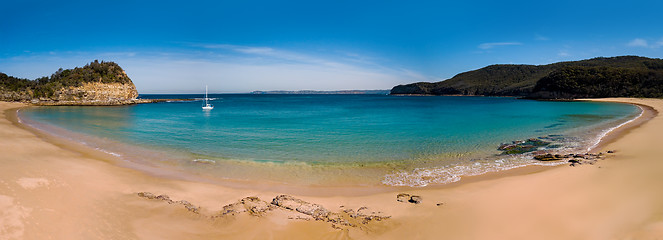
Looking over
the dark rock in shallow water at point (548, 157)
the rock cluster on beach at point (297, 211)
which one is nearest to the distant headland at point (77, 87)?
the rock cluster on beach at point (297, 211)

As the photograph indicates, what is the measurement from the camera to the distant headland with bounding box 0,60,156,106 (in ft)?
200

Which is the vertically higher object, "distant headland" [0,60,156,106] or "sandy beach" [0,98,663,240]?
"distant headland" [0,60,156,106]

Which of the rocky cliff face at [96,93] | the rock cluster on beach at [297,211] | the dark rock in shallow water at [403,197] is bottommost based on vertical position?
the rock cluster on beach at [297,211]

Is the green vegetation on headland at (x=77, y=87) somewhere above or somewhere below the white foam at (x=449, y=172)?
above

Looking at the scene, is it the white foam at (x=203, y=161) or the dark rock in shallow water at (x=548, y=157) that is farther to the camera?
the white foam at (x=203, y=161)

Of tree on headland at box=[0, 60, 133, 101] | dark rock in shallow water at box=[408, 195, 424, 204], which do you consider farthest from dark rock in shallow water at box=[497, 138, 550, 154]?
tree on headland at box=[0, 60, 133, 101]

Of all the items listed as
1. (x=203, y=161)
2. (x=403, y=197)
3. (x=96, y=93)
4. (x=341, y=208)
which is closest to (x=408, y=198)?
(x=403, y=197)

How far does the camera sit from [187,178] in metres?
8.73

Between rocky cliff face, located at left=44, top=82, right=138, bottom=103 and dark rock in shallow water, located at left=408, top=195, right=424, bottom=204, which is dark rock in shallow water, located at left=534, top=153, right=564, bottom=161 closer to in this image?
dark rock in shallow water, located at left=408, top=195, right=424, bottom=204

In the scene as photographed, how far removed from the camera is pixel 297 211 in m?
5.86

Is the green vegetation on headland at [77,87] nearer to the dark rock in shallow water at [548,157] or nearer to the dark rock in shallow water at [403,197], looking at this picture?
the dark rock in shallow water at [403,197]

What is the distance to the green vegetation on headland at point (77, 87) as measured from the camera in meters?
61.0

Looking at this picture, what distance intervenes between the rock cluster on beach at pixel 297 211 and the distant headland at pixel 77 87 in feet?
251

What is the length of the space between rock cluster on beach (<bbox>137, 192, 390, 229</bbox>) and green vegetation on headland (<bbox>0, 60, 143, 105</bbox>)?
76.4m
